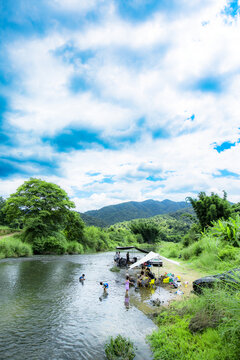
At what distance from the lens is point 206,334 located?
5.68 meters

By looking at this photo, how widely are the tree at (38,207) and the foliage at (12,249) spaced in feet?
12.2

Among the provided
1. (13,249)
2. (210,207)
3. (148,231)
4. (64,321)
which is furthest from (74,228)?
(148,231)

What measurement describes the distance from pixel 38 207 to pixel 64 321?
25721 mm

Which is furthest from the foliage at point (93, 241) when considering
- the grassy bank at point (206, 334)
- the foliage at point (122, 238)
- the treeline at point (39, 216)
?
the grassy bank at point (206, 334)

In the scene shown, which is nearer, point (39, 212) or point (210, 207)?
point (210, 207)

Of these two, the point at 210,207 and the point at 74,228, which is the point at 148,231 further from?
the point at 210,207

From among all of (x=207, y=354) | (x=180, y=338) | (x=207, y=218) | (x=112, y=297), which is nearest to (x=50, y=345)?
(x=180, y=338)

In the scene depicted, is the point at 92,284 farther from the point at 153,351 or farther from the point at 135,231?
the point at 135,231

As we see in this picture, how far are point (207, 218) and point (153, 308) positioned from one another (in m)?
18.4

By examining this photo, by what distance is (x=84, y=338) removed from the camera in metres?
7.36

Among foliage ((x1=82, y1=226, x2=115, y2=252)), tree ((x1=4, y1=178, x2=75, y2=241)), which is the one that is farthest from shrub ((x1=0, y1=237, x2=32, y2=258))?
foliage ((x1=82, y1=226, x2=115, y2=252))

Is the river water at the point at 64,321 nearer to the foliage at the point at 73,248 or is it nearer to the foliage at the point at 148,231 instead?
the foliage at the point at 73,248

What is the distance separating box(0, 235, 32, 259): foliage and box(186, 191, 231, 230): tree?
77.5 feet

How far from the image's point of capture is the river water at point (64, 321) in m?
6.53
